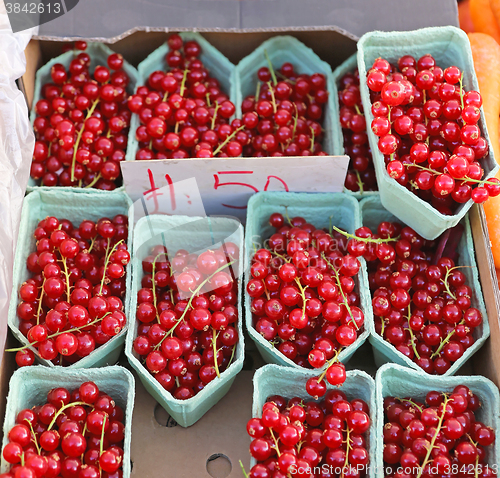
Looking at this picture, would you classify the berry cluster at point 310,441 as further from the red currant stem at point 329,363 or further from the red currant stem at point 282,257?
the red currant stem at point 282,257

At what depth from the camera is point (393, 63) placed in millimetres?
1308

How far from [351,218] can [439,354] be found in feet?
1.19

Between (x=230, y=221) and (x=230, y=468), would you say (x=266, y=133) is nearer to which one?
(x=230, y=221)

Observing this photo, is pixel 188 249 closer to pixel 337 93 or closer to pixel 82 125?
pixel 82 125

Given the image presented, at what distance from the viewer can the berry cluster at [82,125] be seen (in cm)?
129

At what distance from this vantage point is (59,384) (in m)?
1.04

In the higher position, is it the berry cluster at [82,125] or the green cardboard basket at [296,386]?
the berry cluster at [82,125]

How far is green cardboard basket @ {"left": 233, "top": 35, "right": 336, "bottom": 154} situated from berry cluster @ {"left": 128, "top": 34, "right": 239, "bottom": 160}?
0.26ft

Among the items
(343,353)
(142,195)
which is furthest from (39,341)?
(343,353)

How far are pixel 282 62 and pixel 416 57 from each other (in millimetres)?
382

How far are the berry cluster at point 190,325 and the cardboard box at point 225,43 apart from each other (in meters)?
0.14

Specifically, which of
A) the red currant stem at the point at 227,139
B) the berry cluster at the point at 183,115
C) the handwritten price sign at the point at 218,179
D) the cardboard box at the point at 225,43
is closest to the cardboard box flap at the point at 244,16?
the cardboard box at the point at 225,43

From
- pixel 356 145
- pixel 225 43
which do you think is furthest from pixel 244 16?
pixel 356 145

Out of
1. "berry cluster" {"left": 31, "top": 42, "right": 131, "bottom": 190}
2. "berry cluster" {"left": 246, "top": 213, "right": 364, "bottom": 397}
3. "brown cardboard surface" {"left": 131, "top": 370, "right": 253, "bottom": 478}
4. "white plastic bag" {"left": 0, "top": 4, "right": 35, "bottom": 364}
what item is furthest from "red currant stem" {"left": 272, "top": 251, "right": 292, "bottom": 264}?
"white plastic bag" {"left": 0, "top": 4, "right": 35, "bottom": 364}
